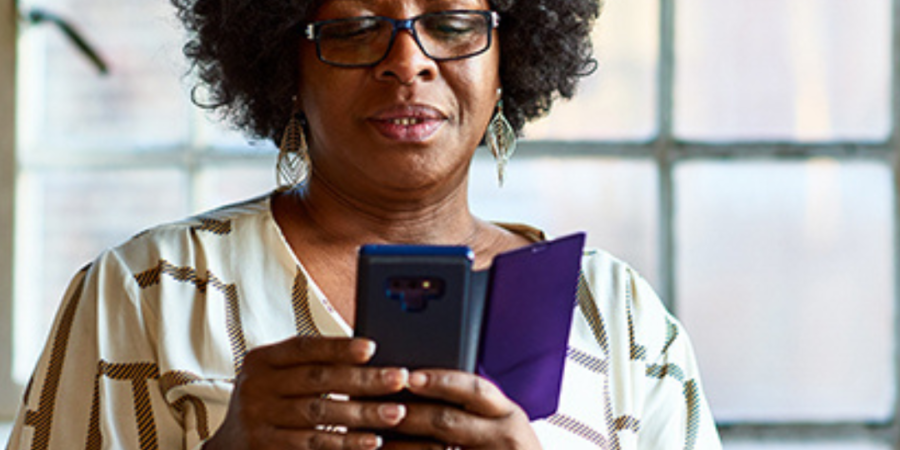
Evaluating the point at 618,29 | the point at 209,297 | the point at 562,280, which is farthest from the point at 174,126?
the point at 562,280

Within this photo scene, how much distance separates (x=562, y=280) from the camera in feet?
A: 4.42

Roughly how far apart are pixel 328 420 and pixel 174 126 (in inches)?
56.3

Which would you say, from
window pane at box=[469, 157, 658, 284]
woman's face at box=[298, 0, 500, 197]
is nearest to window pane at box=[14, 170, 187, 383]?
window pane at box=[469, 157, 658, 284]

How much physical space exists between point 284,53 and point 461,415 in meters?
0.68

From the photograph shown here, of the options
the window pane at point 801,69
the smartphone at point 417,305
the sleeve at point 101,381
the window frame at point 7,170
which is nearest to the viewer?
the smartphone at point 417,305

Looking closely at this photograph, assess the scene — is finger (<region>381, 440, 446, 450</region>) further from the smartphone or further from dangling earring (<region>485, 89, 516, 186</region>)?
dangling earring (<region>485, 89, 516, 186</region>)

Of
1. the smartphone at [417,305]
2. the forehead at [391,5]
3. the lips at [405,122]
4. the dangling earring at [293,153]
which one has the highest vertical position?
the forehead at [391,5]

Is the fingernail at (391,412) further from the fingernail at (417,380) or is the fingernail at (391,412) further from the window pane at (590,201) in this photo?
the window pane at (590,201)

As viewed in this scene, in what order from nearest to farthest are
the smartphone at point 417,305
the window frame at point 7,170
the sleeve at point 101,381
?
1. the smartphone at point 417,305
2. the sleeve at point 101,381
3. the window frame at point 7,170

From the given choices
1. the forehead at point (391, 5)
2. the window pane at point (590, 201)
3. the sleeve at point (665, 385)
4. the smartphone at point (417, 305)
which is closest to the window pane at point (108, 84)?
the window pane at point (590, 201)

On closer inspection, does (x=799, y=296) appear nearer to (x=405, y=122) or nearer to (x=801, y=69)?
(x=801, y=69)

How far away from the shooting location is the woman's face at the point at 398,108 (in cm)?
165

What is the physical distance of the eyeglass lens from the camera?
5.43 ft

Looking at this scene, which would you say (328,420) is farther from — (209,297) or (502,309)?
(209,297)
